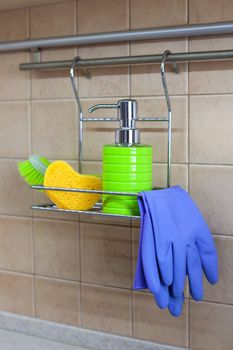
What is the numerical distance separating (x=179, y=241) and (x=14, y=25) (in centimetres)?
63

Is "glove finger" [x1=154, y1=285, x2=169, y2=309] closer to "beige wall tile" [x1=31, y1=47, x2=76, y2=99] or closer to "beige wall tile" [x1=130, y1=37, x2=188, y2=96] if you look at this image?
"beige wall tile" [x1=130, y1=37, x2=188, y2=96]

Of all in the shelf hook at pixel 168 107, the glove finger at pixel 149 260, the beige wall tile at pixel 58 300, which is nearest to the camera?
the glove finger at pixel 149 260

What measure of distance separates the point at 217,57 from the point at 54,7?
395mm

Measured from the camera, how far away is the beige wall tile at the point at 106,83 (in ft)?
3.59

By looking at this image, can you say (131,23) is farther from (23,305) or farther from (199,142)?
(23,305)

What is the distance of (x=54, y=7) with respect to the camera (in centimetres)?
117

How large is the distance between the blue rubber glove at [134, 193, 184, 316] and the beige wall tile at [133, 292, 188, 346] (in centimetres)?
17

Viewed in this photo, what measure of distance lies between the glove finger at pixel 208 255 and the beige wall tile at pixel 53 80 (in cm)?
42

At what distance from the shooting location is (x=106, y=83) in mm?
1116

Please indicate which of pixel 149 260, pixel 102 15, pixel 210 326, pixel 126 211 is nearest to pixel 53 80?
pixel 102 15

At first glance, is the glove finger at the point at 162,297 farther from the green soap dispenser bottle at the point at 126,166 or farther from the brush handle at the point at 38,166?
the brush handle at the point at 38,166

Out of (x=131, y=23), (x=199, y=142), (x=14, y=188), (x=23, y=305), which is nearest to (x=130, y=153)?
(x=199, y=142)

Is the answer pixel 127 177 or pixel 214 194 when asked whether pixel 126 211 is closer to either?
pixel 127 177

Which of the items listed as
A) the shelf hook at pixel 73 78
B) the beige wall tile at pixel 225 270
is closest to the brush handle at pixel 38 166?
the shelf hook at pixel 73 78
